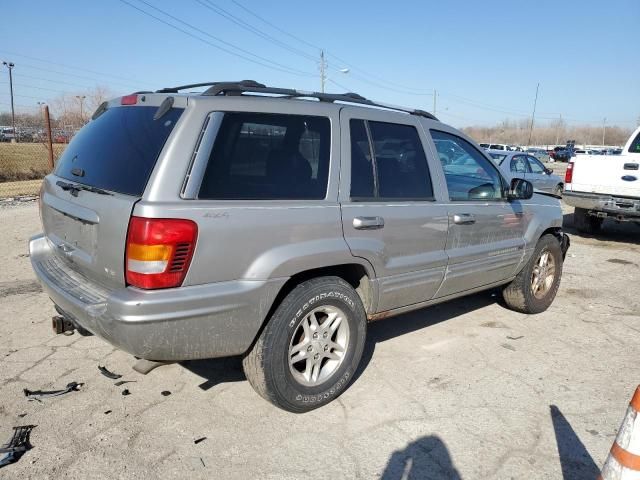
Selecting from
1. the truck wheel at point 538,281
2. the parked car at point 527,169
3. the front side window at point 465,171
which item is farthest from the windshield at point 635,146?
the front side window at point 465,171

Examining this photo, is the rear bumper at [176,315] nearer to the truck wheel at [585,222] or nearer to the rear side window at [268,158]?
the rear side window at [268,158]

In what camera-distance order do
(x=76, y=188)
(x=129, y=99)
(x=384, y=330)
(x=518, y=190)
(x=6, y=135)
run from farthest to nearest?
(x=6, y=135)
(x=384, y=330)
(x=518, y=190)
(x=129, y=99)
(x=76, y=188)

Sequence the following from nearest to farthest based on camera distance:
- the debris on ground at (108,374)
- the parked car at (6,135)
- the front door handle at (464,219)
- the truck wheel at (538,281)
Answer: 1. the debris on ground at (108,374)
2. the front door handle at (464,219)
3. the truck wheel at (538,281)
4. the parked car at (6,135)

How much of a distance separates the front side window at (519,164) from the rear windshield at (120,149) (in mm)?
11723

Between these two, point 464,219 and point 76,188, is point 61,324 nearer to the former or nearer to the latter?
point 76,188

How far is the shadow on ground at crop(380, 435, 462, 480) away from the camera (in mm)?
2543

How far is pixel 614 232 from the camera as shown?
10.5 m

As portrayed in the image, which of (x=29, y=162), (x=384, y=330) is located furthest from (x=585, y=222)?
(x=29, y=162)

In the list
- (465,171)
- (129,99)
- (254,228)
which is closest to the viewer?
(254,228)

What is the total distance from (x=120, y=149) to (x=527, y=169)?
42.8 ft

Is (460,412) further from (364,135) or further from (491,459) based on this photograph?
(364,135)

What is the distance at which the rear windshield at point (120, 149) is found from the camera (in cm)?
259

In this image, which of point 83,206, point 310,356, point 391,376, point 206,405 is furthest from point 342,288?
point 83,206

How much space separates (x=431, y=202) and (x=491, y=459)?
1773 mm
